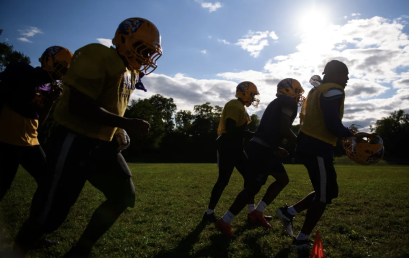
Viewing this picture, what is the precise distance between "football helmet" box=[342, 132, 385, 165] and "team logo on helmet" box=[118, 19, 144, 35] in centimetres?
303

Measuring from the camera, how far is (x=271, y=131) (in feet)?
14.4

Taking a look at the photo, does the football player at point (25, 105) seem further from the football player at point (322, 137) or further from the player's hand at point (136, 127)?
the football player at point (322, 137)

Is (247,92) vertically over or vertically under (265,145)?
over

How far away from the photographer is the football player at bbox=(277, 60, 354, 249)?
11.3 ft

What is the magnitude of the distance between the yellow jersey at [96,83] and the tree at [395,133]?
68.5 meters

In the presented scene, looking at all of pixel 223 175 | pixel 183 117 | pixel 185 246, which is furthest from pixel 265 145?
pixel 183 117

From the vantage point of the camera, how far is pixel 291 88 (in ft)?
16.0

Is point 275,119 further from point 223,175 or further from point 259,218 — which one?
point 259,218

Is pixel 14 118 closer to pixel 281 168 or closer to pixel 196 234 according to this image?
pixel 196 234

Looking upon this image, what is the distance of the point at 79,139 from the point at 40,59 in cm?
188

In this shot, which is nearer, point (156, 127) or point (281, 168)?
point (281, 168)

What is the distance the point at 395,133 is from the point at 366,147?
8943 cm

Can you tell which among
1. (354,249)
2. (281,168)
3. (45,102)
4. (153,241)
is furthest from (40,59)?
(354,249)

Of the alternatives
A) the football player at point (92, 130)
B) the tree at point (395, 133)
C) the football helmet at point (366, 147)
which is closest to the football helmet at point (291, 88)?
the football helmet at point (366, 147)
